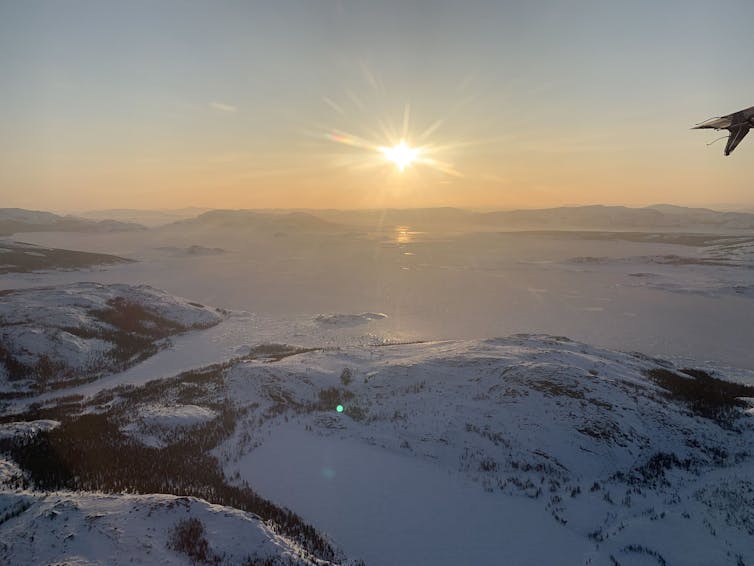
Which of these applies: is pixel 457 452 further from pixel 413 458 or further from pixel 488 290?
pixel 488 290

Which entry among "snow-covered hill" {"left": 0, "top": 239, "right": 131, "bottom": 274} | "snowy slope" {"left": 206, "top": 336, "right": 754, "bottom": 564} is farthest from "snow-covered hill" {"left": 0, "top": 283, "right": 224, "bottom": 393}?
"snow-covered hill" {"left": 0, "top": 239, "right": 131, "bottom": 274}

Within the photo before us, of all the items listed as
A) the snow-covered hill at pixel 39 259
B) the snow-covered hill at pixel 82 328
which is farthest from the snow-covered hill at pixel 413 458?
the snow-covered hill at pixel 39 259

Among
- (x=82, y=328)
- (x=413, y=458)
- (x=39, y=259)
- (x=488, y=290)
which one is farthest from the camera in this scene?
(x=39, y=259)

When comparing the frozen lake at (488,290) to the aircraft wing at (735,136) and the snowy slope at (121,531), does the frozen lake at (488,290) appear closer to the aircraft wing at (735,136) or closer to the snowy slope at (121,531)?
the aircraft wing at (735,136)

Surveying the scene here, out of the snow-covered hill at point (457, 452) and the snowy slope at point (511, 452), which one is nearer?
the snowy slope at point (511, 452)

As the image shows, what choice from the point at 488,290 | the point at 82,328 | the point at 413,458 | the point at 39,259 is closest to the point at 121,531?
the point at 413,458
